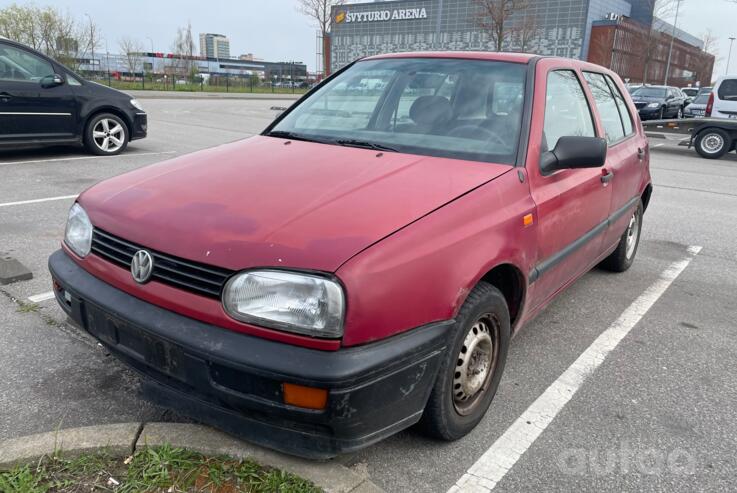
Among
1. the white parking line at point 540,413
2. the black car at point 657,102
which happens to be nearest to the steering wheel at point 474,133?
the white parking line at point 540,413

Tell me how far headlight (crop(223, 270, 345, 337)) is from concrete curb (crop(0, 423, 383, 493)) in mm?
608

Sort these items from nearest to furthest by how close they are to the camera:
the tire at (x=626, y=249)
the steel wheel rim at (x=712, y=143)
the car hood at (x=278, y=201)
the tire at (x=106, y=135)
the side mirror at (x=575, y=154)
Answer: the car hood at (x=278, y=201), the side mirror at (x=575, y=154), the tire at (x=626, y=249), the tire at (x=106, y=135), the steel wheel rim at (x=712, y=143)

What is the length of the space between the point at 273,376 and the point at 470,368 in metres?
0.97

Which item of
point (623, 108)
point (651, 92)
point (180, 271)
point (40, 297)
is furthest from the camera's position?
point (651, 92)

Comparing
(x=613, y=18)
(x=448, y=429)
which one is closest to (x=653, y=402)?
(x=448, y=429)

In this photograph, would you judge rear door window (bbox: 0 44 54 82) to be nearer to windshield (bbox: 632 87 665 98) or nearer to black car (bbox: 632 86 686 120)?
black car (bbox: 632 86 686 120)

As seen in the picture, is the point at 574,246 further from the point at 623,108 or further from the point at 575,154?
the point at 623,108

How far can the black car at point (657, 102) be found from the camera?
23597mm

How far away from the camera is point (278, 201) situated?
2.28 m

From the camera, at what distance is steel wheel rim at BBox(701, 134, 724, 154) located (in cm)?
1394

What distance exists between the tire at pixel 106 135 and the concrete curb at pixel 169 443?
25.5 feet

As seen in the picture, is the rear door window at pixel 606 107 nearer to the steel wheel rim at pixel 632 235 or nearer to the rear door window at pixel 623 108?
the rear door window at pixel 623 108

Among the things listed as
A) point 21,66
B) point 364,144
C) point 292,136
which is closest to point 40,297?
point 292,136

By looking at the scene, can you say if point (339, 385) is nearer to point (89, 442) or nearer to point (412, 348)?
point (412, 348)
